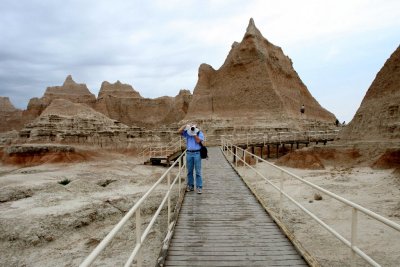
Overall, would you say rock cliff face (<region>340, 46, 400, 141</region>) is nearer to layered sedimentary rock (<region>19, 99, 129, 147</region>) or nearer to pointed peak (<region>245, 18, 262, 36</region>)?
pointed peak (<region>245, 18, 262, 36</region>)

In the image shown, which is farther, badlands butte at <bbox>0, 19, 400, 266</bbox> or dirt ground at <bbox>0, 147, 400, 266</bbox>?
badlands butte at <bbox>0, 19, 400, 266</bbox>

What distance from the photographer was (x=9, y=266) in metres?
9.04

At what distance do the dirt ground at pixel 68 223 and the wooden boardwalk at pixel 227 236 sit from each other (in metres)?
1.93

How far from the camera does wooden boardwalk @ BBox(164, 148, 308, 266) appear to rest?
189 inches

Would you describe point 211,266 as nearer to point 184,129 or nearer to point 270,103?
point 184,129

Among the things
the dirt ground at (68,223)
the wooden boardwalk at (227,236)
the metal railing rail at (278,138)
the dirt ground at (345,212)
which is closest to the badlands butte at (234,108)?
the metal railing rail at (278,138)

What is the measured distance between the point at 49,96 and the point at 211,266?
340 feet

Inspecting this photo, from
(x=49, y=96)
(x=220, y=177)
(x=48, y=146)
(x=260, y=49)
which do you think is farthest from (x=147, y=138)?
(x=49, y=96)

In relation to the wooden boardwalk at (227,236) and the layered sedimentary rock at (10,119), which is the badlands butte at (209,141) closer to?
the wooden boardwalk at (227,236)

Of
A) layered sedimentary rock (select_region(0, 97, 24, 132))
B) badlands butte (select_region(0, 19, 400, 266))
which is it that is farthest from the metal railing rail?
layered sedimentary rock (select_region(0, 97, 24, 132))

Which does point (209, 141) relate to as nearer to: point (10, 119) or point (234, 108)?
point (234, 108)

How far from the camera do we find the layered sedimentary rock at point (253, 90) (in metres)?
47.8

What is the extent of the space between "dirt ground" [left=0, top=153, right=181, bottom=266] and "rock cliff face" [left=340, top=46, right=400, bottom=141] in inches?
556

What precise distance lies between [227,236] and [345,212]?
6.60m
